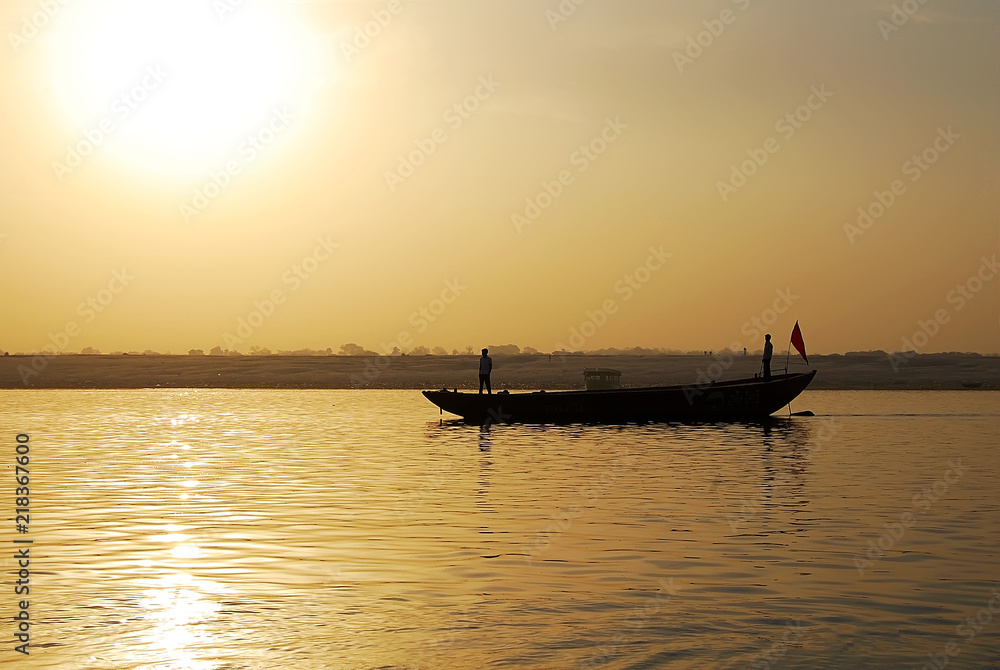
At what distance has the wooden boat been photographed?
135 ft

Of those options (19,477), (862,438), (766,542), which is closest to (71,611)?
(766,542)

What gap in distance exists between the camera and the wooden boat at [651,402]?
41219mm

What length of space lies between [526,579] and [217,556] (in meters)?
4.06

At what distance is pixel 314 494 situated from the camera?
2041 centimetres

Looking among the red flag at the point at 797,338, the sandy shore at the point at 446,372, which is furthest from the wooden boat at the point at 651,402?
the sandy shore at the point at 446,372

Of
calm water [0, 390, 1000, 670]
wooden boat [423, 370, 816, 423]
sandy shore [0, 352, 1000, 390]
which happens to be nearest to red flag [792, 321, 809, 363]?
wooden boat [423, 370, 816, 423]

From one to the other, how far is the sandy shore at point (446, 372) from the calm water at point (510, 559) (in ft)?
211

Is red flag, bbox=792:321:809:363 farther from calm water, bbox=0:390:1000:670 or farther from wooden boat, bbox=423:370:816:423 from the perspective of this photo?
calm water, bbox=0:390:1000:670

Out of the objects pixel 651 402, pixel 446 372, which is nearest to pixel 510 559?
pixel 651 402

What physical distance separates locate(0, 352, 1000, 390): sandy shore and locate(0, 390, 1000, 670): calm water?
211 ft

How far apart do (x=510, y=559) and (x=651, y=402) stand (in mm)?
28089

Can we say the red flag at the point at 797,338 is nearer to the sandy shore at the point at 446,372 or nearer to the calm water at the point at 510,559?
the calm water at the point at 510,559

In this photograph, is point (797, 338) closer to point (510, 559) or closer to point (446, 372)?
point (510, 559)

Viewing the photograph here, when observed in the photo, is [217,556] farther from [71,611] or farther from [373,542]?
[71,611]
